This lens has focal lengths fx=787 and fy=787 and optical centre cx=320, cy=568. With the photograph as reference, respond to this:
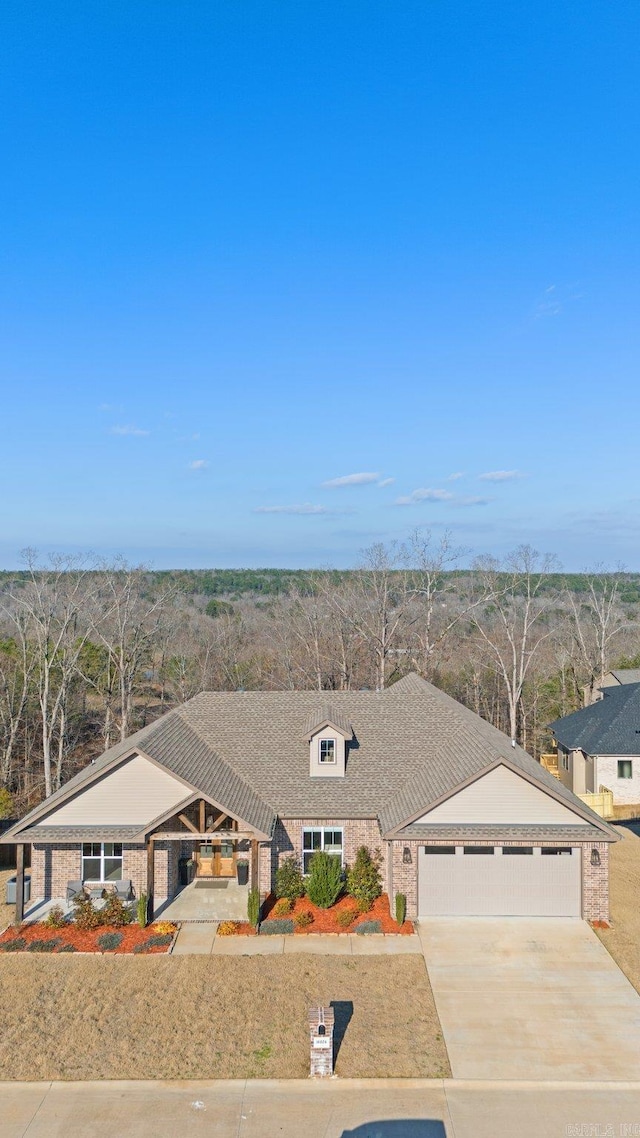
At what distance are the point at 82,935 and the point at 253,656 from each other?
40429mm

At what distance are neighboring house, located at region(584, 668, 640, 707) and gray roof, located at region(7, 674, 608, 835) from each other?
21594mm

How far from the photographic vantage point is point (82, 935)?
2072cm

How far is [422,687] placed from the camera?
3070 cm

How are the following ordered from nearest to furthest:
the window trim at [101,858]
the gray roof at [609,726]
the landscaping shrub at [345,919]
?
1. the landscaping shrub at [345,919]
2. the window trim at [101,858]
3. the gray roof at [609,726]

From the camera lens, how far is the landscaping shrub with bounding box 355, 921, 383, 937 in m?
20.9

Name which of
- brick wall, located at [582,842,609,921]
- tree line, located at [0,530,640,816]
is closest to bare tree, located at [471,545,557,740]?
tree line, located at [0,530,640,816]

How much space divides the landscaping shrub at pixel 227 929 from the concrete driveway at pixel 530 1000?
199 inches

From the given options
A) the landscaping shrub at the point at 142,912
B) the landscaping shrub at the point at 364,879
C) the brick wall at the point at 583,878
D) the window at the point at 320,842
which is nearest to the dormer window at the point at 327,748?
the window at the point at 320,842

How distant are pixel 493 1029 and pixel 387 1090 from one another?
3.09m

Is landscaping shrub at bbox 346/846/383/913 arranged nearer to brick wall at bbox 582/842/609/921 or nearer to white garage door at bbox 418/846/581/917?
white garage door at bbox 418/846/581/917

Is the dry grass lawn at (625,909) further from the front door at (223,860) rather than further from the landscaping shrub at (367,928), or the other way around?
the front door at (223,860)

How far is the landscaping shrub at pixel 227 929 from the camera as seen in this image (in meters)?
20.7

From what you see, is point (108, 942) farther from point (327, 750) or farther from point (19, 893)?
point (327, 750)

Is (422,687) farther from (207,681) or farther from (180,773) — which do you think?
(207,681)
